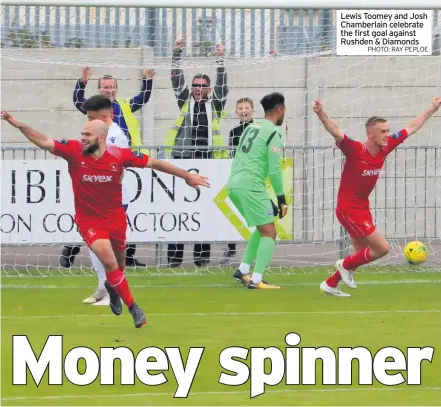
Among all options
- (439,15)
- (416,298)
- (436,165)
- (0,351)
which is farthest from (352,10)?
(0,351)

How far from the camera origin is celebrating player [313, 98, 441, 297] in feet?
42.5

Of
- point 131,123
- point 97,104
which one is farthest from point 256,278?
point 131,123

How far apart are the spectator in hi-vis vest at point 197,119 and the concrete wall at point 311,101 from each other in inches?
13.7

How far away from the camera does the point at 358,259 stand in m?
13.0

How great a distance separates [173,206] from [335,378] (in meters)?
7.28

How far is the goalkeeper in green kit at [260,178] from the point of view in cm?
1356

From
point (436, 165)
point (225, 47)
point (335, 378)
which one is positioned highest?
point (225, 47)

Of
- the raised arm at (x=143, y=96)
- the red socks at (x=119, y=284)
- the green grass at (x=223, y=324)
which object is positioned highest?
the raised arm at (x=143, y=96)

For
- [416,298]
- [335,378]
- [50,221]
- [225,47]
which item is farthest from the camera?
[225,47]

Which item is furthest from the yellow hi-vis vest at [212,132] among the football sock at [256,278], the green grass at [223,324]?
the football sock at [256,278]

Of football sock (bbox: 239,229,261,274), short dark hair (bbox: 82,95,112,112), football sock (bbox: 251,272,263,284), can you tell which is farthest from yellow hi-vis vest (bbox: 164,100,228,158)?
short dark hair (bbox: 82,95,112,112)

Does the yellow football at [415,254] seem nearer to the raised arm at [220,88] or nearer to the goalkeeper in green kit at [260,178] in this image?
the goalkeeper in green kit at [260,178]

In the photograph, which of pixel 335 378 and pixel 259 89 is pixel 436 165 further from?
pixel 335 378

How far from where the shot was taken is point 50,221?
15453 mm
